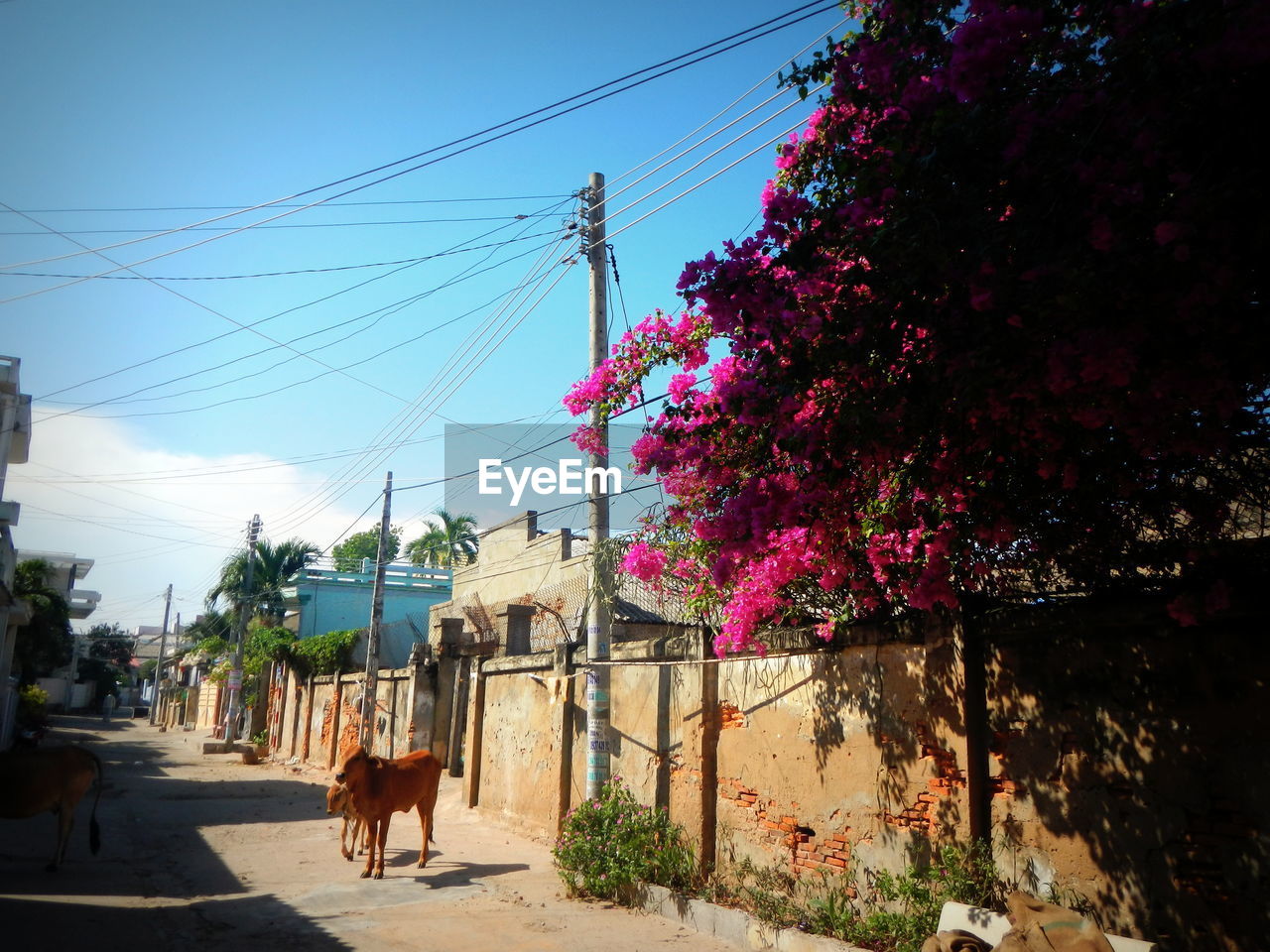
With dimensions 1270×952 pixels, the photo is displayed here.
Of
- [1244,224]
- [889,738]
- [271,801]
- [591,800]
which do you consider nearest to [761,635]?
[889,738]

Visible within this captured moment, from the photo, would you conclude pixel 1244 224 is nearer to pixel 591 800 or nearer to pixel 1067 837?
pixel 1067 837

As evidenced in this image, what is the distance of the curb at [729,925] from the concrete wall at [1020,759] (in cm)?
65

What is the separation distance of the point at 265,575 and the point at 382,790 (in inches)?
1333

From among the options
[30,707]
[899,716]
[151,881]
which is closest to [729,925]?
[899,716]

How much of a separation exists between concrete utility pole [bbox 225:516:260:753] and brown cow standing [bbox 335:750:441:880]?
25.3 meters

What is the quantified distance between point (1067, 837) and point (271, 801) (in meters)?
16.5

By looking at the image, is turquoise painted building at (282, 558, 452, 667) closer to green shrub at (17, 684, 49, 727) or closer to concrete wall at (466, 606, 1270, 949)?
green shrub at (17, 684, 49, 727)

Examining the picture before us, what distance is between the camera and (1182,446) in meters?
4.33

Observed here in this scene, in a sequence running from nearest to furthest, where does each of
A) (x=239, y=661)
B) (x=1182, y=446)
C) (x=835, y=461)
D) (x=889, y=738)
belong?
(x=1182, y=446), (x=835, y=461), (x=889, y=738), (x=239, y=661)

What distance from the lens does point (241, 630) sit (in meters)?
36.6

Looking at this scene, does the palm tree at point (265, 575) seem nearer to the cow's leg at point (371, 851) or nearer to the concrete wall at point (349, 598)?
the concrete wall at point (349, 598)

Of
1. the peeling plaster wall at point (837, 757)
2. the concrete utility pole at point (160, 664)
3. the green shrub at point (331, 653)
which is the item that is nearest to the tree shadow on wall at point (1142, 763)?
the peeling plaster wall at point (837, 757)

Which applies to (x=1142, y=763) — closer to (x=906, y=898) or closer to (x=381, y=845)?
(x=906, y=898)

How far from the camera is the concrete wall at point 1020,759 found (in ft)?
16.5
